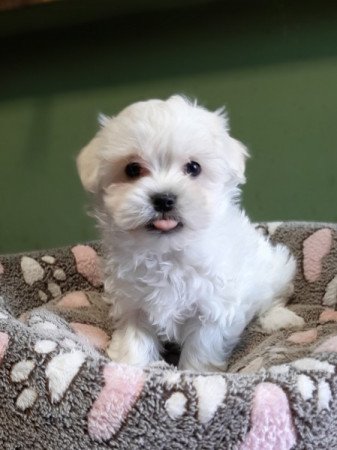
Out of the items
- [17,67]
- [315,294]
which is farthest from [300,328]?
[17,67]

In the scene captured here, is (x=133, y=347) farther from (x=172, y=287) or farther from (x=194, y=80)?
(x=194, y=80)

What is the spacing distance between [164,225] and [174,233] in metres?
0.04

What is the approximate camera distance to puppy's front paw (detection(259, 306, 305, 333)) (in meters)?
1.64

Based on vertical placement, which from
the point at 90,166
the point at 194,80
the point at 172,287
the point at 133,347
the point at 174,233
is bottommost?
the point at 133,347

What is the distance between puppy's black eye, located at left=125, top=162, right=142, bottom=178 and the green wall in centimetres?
94

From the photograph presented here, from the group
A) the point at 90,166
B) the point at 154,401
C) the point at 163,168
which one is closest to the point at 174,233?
the point at 163,168

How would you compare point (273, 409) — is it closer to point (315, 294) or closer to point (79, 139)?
point (315, 294)

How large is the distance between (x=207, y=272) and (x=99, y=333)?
37 cm

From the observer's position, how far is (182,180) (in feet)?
4.51

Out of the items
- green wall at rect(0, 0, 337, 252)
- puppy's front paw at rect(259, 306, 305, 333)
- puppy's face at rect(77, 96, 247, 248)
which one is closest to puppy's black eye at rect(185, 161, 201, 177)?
puppy's face at rect(77, 96, 247, 248)

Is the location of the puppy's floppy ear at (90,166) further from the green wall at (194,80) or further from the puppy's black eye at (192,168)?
the green wall at (194,80)

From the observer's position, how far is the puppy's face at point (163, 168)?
1329 mm

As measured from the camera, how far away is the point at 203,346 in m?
1.50

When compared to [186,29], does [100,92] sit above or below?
below
